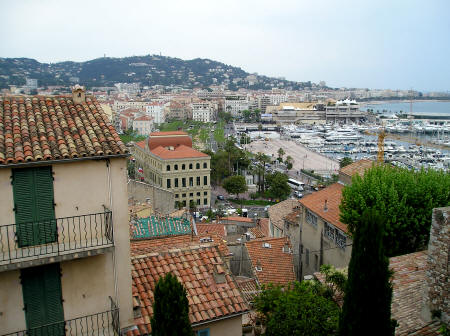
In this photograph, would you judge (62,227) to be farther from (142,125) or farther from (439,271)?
(142,125)

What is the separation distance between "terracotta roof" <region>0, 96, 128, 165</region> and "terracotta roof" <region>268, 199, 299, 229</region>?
19.5 meters

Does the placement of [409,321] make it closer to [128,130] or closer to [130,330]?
[130,330]

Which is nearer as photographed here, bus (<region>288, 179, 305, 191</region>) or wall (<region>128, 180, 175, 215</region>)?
wall (<region>128, 180, 175, 215</region>)

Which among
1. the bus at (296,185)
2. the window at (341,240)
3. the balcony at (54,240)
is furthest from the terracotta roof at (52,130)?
the bus at (296,185)

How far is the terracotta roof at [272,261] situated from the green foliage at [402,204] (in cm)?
342

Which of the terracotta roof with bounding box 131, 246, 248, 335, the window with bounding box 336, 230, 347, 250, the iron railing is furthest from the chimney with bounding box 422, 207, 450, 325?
the window with bounding box 336, 230, 347, 250

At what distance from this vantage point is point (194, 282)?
8680mm

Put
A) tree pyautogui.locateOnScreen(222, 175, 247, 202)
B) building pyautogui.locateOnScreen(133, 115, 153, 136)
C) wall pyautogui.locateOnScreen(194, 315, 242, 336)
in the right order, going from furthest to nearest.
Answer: building pyautogui.locateOnScreen(133, 115, 153, 136), tree pyautogui.locateOnScreen(222, 175, 247, 202), wall pyautogui.locateOnScreen(194, 315, 242, 336)

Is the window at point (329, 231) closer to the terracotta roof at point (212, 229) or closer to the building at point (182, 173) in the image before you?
the terracotta roof at point (212, 229)

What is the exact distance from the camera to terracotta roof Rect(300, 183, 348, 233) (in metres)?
18.6

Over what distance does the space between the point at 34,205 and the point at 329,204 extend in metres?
15.9

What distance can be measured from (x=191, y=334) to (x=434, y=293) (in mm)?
5735

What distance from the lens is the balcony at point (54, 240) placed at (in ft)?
21.5

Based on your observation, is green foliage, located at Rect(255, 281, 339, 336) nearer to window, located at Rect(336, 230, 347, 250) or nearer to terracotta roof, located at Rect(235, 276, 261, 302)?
terracotta roof, located at Rect(235, 276, 261, 302)
